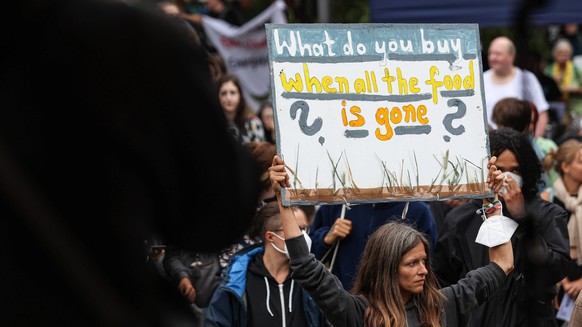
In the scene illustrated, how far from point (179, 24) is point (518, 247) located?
388 cm

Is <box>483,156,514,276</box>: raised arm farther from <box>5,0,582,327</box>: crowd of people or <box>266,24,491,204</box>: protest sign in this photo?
<box>5,0,582,327</box>: crowd of people

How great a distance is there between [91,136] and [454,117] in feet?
10.6

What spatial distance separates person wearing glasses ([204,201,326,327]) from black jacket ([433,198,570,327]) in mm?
841

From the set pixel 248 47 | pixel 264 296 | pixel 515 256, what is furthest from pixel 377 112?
pixel 248 47

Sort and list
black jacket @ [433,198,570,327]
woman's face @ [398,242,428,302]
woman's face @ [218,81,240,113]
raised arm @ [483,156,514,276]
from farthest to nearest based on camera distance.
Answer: woman's face @ [218,81,240,113]
black jacket @ [433,198,570,327]
raised arm @ [483,156,514,276]
woman's face @ [398,242,428,302]

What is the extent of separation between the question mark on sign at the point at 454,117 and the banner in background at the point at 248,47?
20.7ft

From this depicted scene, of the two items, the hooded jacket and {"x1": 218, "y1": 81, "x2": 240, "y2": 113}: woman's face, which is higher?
{"x1": 218, "y1": 81, "x2": 240, "y2": 113}: woman's face

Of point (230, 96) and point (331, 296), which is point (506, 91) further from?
point (331, 296)

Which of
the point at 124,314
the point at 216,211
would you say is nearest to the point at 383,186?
the point at 216,211

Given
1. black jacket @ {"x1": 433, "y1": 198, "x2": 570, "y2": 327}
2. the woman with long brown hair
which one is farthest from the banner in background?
the woman with long brown hair

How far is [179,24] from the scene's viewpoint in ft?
6.77

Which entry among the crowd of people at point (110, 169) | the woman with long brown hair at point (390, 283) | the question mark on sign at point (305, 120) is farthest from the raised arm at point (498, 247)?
the crowd of people at point (110, 169)

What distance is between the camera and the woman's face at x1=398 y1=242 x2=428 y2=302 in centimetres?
464

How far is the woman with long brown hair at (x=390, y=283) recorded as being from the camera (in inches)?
177
